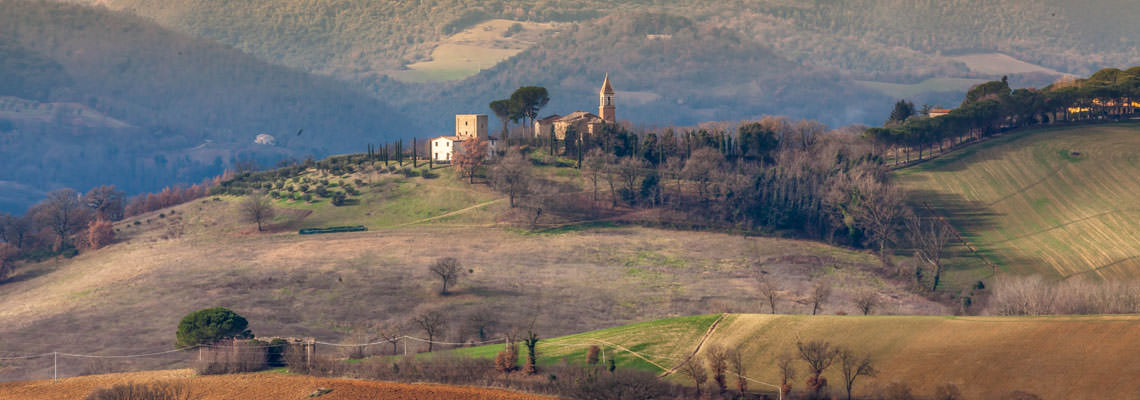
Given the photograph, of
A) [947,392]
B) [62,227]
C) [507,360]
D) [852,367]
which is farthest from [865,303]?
[62,227]

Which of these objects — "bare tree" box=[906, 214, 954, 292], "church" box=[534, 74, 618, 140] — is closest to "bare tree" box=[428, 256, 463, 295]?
"bare tree" box=[906, 214, 954, 292]

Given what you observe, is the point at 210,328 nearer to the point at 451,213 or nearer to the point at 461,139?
the point at 451,213

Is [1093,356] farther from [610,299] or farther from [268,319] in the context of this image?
[268,319]

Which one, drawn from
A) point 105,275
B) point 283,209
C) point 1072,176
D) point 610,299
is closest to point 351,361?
point 610,299

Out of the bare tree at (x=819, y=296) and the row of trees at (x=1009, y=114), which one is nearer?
the bare tree at (x=819, y=296)

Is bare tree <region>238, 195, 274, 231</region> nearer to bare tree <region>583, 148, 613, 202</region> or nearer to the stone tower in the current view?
bare tree <region>583, 148, 613, 202</region>

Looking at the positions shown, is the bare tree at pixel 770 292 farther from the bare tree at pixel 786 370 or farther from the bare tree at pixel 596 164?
the bare tree at pixel 596 164

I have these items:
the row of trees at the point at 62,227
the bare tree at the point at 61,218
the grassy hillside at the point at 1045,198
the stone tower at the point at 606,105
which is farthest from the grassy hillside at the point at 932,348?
the stone tower at the point at 606,105
